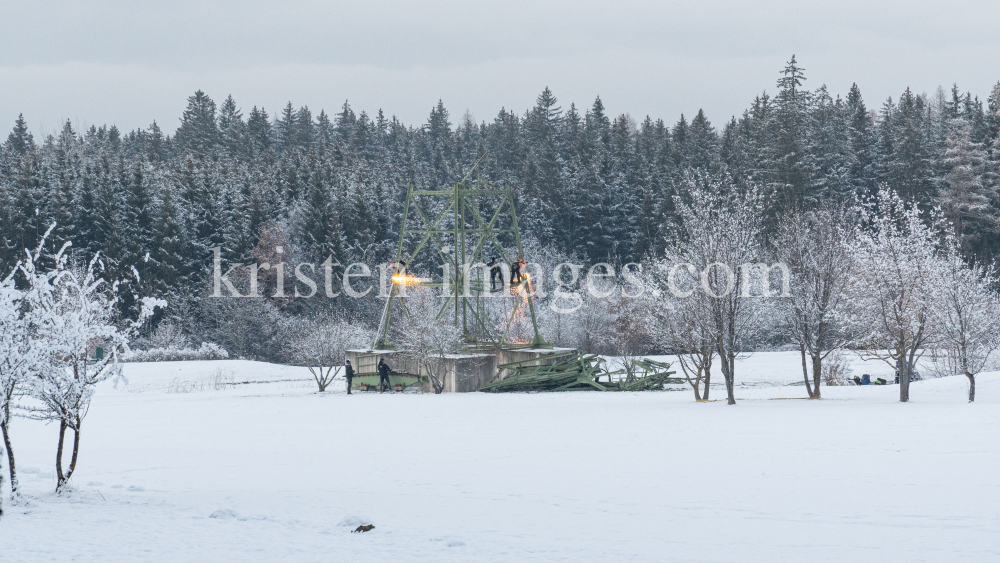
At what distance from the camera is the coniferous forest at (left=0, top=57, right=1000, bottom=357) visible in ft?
193

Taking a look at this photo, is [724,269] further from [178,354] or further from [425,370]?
[178,354]

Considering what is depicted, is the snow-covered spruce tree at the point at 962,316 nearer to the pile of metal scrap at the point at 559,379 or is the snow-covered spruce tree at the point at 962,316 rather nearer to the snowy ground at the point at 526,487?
the snowy ground at the point at 526,487

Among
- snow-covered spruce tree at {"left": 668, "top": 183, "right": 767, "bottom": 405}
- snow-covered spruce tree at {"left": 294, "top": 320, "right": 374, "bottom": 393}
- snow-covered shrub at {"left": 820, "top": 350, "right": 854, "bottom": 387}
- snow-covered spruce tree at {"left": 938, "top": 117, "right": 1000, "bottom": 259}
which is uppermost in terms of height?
snow-covered spruce tree at {"left": 938, "top": 117, "right": 1000, "bottom": 259}

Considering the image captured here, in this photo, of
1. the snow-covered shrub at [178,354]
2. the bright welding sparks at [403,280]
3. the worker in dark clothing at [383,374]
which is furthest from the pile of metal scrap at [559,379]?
the snow-covered shrub at [178,354]

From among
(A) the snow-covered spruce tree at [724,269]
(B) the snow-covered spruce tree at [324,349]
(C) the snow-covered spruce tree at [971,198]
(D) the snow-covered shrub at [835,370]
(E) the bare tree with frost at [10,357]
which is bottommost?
(D) the snow-covered shrub at [835,370]

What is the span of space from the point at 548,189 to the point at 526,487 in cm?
6306

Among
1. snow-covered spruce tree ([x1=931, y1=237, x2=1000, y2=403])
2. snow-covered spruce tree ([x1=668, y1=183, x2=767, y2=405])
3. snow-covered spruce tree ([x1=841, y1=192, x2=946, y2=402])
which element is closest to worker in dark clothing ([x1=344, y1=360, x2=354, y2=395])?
snow-covered spruce tree ([x1=668, y1=183, x2=767, y2=405])

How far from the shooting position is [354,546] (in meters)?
8.30

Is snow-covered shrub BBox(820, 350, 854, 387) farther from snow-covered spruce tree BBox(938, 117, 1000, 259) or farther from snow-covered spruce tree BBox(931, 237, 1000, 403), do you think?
snow-covered spruce tree BBox(938, 117, 1000, 259)

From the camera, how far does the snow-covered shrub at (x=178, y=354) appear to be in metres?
46.8

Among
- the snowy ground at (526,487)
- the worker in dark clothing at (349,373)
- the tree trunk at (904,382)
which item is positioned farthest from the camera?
the worker in dark clothing at (349,373)

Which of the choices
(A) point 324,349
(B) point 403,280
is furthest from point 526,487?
(A) point 324,349

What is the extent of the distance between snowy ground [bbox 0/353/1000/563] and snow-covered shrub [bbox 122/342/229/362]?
1042 inches

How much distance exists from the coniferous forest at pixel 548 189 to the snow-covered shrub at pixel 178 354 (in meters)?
4.47
